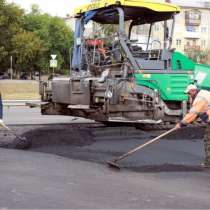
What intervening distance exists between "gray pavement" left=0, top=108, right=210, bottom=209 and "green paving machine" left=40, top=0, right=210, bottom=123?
2.09ft

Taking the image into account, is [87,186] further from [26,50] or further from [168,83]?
[26,50]

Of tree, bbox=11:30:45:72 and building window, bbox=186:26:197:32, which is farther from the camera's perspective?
building window, bbox=186:26:197:32

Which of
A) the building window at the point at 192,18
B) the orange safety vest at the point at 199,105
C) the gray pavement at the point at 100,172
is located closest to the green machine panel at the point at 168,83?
the gray pavement at the point at 100,172

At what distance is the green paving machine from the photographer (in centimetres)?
1280

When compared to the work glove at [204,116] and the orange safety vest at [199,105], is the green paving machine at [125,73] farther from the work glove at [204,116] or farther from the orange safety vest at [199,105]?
the orange safety vest at [199,105]

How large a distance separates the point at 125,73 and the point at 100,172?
14.3 ft

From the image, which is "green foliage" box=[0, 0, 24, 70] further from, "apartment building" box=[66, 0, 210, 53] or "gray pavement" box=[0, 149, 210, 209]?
"gray pavement" box=[0, 149, 210, 209]

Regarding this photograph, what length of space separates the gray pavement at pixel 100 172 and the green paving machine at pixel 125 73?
25.1 inches

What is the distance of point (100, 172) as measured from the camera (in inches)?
351

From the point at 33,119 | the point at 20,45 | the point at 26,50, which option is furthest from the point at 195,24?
the point at 33,119

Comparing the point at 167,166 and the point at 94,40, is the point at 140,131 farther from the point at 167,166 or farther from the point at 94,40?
the point at 167,166

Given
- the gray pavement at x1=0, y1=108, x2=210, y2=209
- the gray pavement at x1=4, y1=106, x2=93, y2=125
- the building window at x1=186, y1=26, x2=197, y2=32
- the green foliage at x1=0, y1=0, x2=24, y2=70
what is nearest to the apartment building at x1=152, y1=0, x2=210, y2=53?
the building window at x1=186, y1=26, x2=197, y2=32

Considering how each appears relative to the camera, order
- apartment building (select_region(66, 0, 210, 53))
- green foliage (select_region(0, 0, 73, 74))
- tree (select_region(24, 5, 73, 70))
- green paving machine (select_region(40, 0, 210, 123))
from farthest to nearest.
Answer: apartment building (select_region(66, 0, 210, 53)) → tree (select_region(24, 5, 73, 70)) → green foliage (select_region(0, 0, 73, 74)) → green paving machine (select_region(40, 0, 210, 123))

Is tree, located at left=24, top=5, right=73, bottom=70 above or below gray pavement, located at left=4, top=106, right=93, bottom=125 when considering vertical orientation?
above
